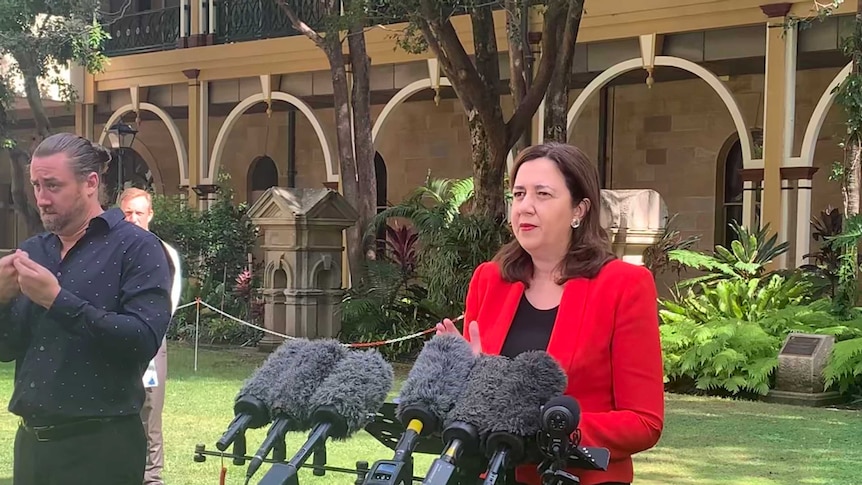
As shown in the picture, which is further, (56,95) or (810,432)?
(56,95)

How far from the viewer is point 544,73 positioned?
41.6ft

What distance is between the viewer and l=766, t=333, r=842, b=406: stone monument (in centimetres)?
1022

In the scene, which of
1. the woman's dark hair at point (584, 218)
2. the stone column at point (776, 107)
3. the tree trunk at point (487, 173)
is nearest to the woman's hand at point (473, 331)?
the woman's dark hair at point (584, 218)

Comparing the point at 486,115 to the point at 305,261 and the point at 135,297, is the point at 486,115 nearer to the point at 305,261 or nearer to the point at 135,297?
the point at 305,261

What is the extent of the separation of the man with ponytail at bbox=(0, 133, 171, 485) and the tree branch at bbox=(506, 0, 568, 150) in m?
9.54

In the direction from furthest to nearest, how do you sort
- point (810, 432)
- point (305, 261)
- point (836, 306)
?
point (305, 261) < point (836, 306) < point (810, 432)

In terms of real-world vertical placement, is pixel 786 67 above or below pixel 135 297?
above

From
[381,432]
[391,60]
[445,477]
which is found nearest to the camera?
[445,477]

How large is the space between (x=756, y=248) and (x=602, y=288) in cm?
1055

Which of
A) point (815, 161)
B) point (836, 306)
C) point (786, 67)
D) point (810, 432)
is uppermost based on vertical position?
point (786, 67)

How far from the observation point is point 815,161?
1675 cm

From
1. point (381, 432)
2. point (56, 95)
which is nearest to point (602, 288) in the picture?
point (381, 432)

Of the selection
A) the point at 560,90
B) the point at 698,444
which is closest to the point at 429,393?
the point at 698,444

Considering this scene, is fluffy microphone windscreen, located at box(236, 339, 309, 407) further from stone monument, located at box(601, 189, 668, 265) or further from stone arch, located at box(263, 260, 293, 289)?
stone arch, located at box(263, 260, 293, 289)
